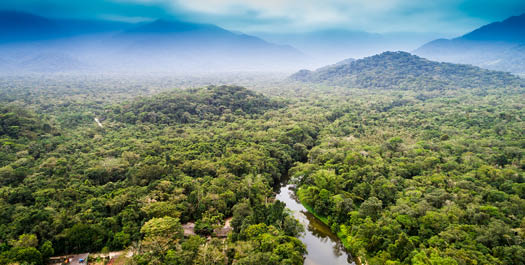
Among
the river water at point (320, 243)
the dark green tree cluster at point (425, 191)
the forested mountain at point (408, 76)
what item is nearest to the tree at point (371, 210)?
the dark green tree cluster at point (425, 191)

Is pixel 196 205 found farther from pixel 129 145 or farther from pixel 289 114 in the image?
pixel 289 114

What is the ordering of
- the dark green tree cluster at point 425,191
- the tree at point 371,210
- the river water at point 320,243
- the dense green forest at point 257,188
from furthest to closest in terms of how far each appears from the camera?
the tree at point 371,210, the river water at point 320,243, the dense green forest at point 257,188, the dark green tree cluster at point 425,191

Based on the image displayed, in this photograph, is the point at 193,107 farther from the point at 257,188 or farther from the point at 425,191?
the point at 425,191

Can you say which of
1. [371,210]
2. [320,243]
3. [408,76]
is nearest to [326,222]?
[320,243]

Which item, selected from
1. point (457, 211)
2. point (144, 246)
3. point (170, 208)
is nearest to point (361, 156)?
point (457, 211)

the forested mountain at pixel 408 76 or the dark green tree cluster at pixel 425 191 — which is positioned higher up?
the forested mountain at pixel 408 76

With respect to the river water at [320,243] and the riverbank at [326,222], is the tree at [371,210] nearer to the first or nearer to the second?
the riverbank at [326,222]
